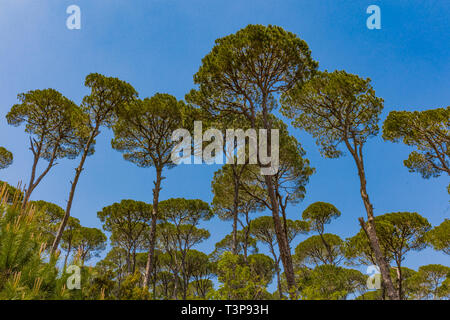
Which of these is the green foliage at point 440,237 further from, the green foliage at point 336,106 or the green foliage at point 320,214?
the green foliage at point 336,106

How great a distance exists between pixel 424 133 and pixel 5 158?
1078 inches

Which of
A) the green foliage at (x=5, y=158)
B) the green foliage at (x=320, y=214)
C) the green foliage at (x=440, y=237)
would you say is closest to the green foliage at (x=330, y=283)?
the green foliage at (x=320, y=214)

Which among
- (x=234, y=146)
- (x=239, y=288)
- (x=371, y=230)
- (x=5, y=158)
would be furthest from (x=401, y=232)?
(x=5, y=158)

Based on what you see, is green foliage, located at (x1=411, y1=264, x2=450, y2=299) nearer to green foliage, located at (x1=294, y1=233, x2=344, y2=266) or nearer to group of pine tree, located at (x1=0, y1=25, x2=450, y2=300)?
group of pine tree, located at (x1=0, y1=25, x2=450, y2=300)

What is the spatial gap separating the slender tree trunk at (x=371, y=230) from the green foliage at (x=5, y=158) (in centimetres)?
2258

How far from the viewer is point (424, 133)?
1288cm

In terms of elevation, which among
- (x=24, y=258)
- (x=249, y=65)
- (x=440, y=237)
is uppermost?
(x=249, y=65)

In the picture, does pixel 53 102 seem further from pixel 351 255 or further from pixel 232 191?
pixel 351 255

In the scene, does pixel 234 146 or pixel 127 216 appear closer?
pixel 234 146

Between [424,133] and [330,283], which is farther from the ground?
[424,133]

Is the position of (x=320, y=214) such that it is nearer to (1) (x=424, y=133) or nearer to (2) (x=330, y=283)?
(2) (x=330, y=283)

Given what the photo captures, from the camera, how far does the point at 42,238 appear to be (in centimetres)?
332

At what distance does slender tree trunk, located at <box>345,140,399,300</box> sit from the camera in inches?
326

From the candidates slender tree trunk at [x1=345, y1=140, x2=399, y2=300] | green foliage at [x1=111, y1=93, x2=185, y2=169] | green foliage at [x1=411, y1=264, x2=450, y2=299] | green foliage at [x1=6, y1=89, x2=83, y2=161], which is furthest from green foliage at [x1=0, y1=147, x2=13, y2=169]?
green foliage at [x1=411, y1=264, x2=450, y2=299]
